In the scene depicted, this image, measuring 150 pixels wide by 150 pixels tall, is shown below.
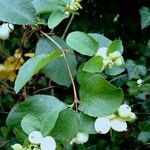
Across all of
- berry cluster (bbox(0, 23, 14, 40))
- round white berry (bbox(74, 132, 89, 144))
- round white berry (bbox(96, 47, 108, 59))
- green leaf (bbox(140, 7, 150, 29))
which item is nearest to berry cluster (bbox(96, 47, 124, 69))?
round white berry (bbox(96, 47, 108, 59))

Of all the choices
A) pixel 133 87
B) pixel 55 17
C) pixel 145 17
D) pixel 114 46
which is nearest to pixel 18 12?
pixel 55 17

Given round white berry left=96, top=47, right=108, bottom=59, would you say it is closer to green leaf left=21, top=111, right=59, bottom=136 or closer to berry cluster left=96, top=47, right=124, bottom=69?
berry cluster left=96, top=47, right=124, bottom=69

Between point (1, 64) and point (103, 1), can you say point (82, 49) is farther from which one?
point (103, 1)

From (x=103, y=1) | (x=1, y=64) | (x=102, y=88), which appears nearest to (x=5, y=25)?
(x=1, y=64)

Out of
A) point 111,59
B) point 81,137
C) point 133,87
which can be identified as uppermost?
point 111,59

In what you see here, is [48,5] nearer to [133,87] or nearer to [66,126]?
[66,126]

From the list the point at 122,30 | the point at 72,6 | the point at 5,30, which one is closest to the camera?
the point at 72,6
